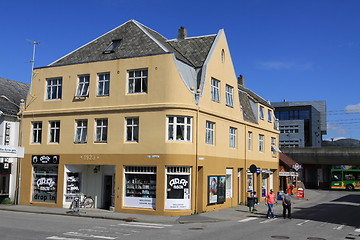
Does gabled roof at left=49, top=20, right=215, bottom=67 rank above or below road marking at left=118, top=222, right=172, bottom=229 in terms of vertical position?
above

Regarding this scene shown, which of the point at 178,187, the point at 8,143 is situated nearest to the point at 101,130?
the point at 178,187

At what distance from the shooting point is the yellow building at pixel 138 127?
23406 millimetres

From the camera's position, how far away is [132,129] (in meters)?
24.5

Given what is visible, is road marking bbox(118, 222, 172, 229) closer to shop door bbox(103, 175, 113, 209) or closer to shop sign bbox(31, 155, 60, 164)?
shop door bbox(103, 175, 113, 209)

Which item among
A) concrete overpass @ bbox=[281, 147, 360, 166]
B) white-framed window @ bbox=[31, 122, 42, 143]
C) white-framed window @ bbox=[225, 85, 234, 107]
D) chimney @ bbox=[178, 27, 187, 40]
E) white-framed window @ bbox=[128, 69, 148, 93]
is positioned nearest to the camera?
white-framed window @ bbox=[128, 69, 148, 93]

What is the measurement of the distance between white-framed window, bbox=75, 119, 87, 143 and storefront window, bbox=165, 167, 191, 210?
6.60 m

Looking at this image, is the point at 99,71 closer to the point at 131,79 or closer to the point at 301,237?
the point at 131,79

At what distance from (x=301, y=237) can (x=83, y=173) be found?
15516 mm

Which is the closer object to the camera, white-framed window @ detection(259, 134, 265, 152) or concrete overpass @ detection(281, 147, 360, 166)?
white-framed window @ detection(259, 134, 265, 152)

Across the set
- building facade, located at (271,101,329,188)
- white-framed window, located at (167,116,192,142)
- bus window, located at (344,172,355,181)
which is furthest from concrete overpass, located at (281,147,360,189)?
white-framed window, located at (167,116,192,142)

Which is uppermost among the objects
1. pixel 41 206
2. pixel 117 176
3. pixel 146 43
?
pixel 146 43

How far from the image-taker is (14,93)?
32438mm

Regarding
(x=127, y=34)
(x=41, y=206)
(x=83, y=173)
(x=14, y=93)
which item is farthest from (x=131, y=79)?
(x=14, y=93)

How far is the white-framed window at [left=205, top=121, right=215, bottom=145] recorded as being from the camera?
2573 cm
